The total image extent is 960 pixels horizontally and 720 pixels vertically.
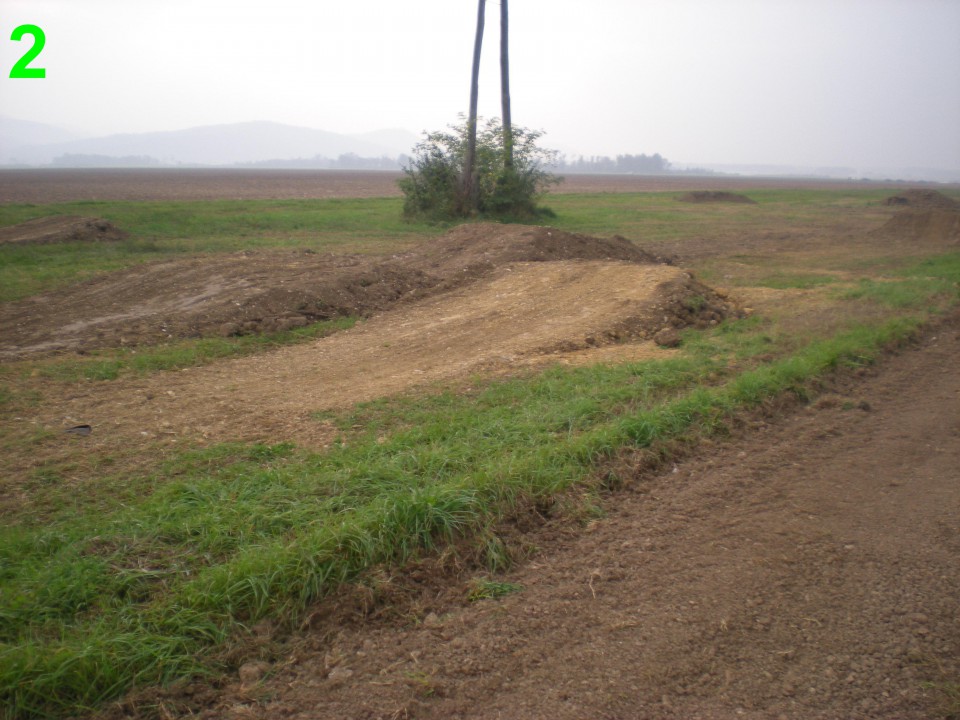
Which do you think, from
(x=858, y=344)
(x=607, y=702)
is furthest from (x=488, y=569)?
(x=858, y=344)

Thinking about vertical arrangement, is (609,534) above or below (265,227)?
below

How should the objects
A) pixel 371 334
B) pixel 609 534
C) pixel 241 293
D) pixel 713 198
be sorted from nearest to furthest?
pixel 609 534 < pixel 371 334 < pixel 241 293 < pixel 713 198

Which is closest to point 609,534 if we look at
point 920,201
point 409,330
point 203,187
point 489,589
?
point 489,589

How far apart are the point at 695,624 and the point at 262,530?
231 centimetres

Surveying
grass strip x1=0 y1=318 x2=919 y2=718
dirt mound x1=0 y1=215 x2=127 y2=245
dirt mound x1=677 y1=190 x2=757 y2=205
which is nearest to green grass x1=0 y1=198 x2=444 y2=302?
dirt mound x1=0 y1=215 x2=127 y2=245

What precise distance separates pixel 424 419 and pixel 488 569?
2.13 metres

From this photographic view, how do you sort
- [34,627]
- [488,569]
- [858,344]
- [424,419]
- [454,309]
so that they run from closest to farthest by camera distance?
[34,627] → [488,569] → [424,419] → [858,344] → [454,309]

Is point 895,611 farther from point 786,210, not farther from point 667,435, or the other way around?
point 786,210

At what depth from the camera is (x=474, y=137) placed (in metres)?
22.0

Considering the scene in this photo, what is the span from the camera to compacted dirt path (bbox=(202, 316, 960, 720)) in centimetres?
269

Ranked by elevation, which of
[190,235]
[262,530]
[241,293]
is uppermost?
[190,235]

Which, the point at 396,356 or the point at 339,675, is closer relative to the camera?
the point at 339,675

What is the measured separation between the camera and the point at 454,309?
9.66m

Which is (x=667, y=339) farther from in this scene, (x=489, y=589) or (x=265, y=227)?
(x=265, y=227)
